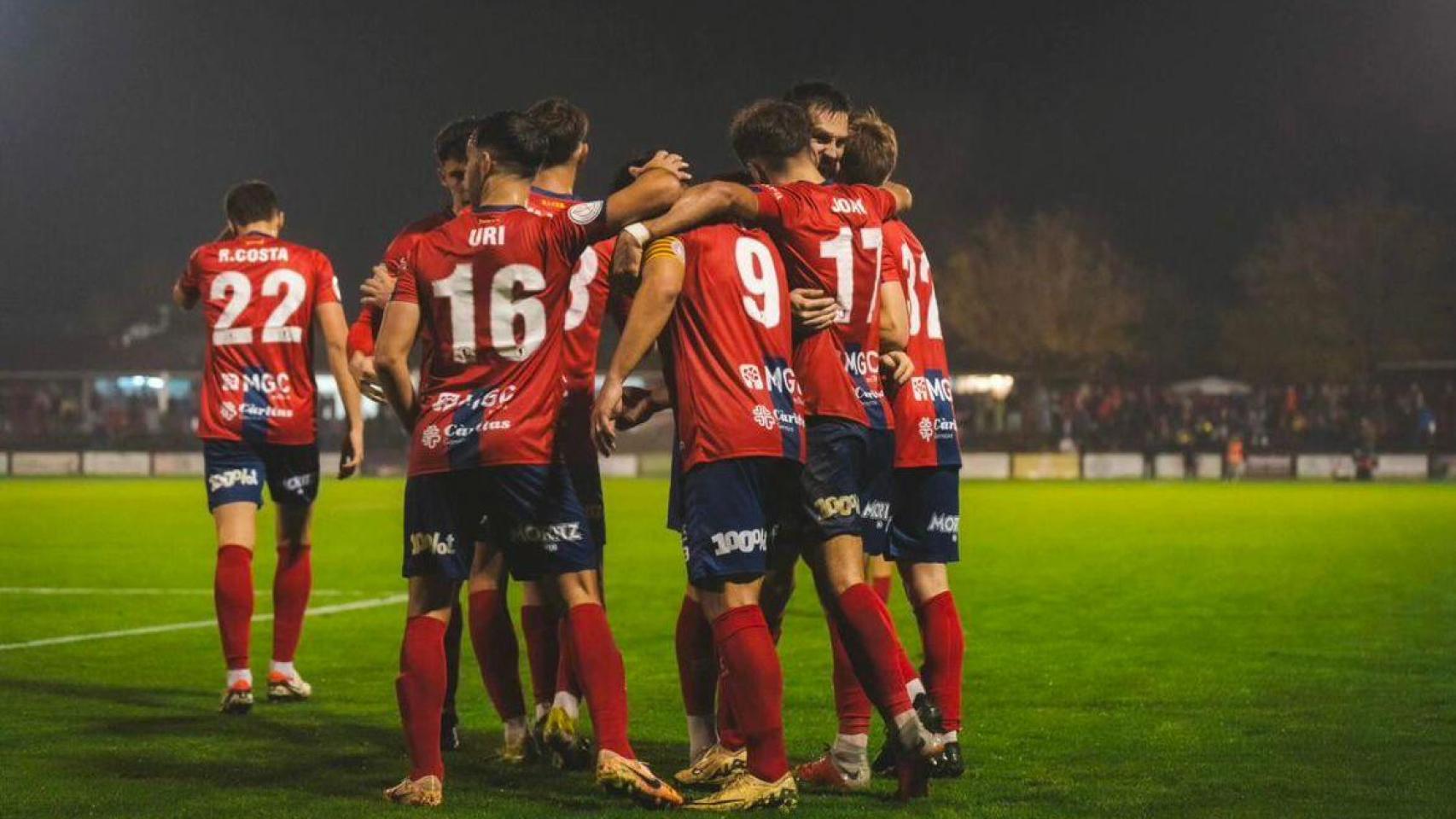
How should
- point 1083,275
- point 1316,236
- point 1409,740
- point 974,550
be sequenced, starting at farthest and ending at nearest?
point 1083,275, point 1316,236, point 974,550, point 1409,740

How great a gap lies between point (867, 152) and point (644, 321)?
153 cm

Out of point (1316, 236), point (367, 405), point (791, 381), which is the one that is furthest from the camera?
point (1316, 236)

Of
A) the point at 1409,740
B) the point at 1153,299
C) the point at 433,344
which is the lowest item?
the point at 1409,740

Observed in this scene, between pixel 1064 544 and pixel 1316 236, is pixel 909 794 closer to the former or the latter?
pixel 1064 544

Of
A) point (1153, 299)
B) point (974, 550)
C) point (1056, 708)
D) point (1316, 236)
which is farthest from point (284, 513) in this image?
point (1153, 299)

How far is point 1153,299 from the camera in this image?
310 feet

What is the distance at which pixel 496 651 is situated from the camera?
789 cm

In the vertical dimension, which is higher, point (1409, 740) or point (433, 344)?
point (433, 344)

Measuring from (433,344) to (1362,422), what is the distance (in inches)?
2012

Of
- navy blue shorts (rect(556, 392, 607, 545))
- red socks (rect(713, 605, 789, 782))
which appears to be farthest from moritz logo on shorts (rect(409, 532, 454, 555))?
red socks (rect(713, 605, 789, 782))

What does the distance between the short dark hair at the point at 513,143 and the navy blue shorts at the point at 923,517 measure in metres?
1.96

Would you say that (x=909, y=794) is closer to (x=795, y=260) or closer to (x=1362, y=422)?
(x=795, y=260)

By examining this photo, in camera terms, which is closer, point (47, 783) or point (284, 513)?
point (47, 783)

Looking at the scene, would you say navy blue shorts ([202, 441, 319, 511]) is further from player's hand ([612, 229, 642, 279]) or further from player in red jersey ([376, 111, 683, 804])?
player's hand ([612, 229, 642, 279])
